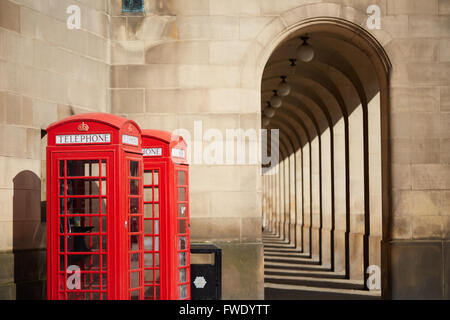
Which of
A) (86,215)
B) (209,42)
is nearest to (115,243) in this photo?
(86,215)

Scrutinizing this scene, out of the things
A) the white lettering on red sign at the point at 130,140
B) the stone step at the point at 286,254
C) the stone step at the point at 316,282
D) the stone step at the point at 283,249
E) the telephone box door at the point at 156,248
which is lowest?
the stone step at the point at 283,249

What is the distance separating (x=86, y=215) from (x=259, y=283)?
4761 mm

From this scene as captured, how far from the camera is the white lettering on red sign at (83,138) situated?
356 inches

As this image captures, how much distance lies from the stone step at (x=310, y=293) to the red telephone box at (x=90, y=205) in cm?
644

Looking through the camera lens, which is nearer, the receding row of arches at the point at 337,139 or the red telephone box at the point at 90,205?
the red telephone box at the point at 90,205

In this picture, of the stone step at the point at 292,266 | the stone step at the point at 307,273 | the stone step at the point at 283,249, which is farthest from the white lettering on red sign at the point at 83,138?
the stone step at the point at 283,249

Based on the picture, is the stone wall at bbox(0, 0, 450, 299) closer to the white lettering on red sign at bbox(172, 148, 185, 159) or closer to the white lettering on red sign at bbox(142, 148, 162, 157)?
the white lettering on red sign at bbox(172, 148, 185, 159)

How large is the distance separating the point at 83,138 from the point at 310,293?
8952 millimetres

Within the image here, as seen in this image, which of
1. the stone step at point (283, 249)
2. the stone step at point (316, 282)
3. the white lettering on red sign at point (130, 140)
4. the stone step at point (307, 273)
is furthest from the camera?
the stone step at point (283, 249)

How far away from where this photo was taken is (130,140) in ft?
30.7

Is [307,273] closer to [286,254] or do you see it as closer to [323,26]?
[286,254]

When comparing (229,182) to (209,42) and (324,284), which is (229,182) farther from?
(324,284)

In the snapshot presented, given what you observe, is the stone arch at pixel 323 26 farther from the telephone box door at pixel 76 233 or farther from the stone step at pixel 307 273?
the stone step at pixel 307 273

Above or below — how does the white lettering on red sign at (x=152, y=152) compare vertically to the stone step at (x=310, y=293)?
above
